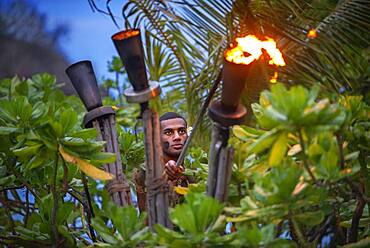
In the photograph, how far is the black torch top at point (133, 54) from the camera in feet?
4.58

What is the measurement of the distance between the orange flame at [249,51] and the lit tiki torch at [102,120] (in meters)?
0.39

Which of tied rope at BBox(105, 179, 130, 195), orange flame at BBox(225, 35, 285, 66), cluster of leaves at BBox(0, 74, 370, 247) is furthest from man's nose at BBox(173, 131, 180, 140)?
orange flame at BBox(225, 35, 285, 66)

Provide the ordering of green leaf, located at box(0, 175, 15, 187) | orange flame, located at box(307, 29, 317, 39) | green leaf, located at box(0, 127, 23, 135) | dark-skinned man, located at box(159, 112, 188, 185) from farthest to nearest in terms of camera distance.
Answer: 1. orange flame, located at box(307, 29, 317, 39)
2. dark-skinned man, located at box(159, 112, 188, 185)
3. green leaf, located at box(0, 175, 15, 187)
4. green leaf, located at box(0, 127, 23, 135)

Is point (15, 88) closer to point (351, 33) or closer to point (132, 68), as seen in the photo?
point (351, 33)

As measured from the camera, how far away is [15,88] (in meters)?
2.93

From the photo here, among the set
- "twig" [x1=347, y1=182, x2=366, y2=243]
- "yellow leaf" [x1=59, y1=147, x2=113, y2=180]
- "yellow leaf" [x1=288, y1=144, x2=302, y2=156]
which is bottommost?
"twig" [x1=347, y1=182, x2=366, y2=243]

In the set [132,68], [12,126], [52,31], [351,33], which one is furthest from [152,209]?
[52,31]

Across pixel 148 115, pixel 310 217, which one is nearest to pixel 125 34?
pixel 148 115

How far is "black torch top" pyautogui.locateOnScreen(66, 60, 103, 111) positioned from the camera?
1643 mm

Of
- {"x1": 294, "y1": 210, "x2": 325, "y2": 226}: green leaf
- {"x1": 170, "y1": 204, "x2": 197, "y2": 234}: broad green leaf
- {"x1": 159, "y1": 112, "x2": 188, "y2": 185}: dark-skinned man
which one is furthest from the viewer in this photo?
{"x1": 159, "y1": 112, "x2": 188, "y2": 185}: dark-skinned man

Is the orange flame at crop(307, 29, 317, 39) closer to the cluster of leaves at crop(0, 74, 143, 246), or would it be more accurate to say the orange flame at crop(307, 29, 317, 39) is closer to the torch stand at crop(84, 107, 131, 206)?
the cluster of leaves at crop(0, 74, 143, 246)

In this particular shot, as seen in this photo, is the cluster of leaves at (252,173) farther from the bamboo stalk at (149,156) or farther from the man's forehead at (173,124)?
the man's forehead at (173,124)

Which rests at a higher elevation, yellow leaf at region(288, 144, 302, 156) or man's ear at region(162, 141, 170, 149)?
man's ear at region(162, 141, 170, 149)

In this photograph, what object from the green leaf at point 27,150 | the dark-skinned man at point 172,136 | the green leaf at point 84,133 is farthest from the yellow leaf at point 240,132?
the dark-skinned man at point 172,136
